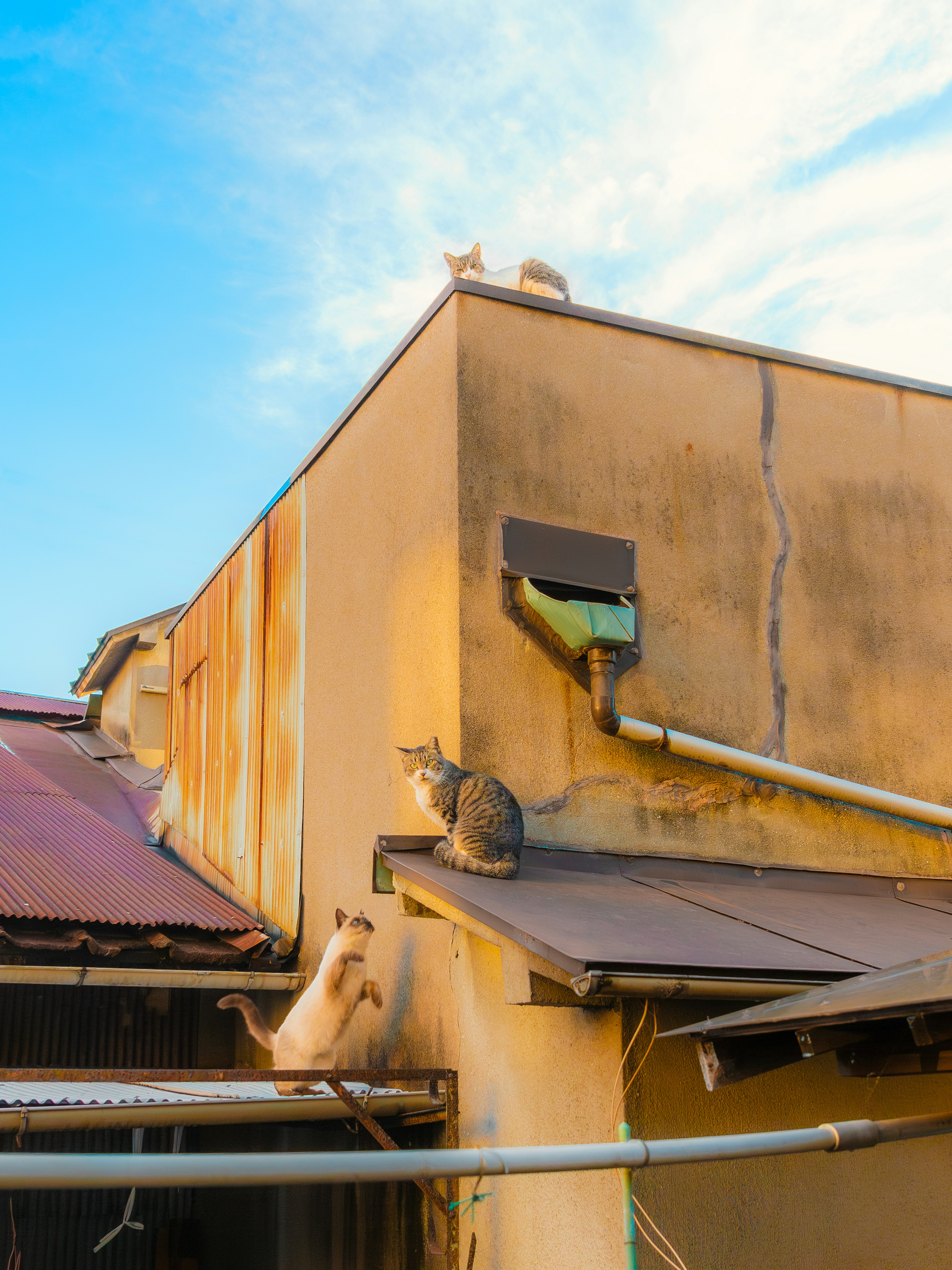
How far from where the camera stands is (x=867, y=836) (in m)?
5.97

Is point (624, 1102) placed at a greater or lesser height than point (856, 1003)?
lesser

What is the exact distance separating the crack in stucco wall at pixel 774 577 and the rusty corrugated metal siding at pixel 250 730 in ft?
10.2

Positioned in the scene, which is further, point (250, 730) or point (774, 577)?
point (250, 730)

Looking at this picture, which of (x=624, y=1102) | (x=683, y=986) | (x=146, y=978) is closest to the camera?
(x=683, y=986)

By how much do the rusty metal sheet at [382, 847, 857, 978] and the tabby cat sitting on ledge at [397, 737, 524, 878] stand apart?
8 centimetres

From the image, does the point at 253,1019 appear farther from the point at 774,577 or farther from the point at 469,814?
the point at 774,577

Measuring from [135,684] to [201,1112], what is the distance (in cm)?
859

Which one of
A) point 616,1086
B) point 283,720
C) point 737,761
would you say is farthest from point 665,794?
point 283,720

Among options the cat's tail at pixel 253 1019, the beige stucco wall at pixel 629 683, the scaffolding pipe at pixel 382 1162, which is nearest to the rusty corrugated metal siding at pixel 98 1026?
the beige stucco wall at pixel 629 683

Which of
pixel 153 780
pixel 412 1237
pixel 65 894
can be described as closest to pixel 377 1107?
pixel 412 1237

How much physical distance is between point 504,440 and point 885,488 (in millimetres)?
2770

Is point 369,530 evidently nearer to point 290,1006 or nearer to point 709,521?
point 709,521

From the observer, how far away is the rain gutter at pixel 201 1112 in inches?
150

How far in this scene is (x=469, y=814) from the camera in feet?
15.2
